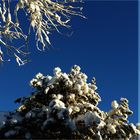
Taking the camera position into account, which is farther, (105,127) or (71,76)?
(71,76)

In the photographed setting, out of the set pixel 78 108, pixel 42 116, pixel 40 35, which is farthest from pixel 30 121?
pixel 40 35

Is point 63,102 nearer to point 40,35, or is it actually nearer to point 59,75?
point 59,75

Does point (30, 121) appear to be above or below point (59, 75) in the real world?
below

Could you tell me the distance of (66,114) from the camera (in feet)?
38.1

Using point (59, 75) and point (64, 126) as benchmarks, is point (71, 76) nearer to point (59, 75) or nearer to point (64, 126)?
point (59, 75)

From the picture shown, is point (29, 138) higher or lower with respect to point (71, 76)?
lower

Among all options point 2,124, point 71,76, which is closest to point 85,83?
point 71,76

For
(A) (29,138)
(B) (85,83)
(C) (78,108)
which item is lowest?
(A) (29,138)

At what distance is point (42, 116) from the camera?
1191 cm

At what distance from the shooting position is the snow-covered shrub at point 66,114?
11625mm

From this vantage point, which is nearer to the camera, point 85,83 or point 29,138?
point 29,138

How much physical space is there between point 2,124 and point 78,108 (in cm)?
183

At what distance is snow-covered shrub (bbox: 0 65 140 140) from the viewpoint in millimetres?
11625

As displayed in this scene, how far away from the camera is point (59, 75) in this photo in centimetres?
1251
